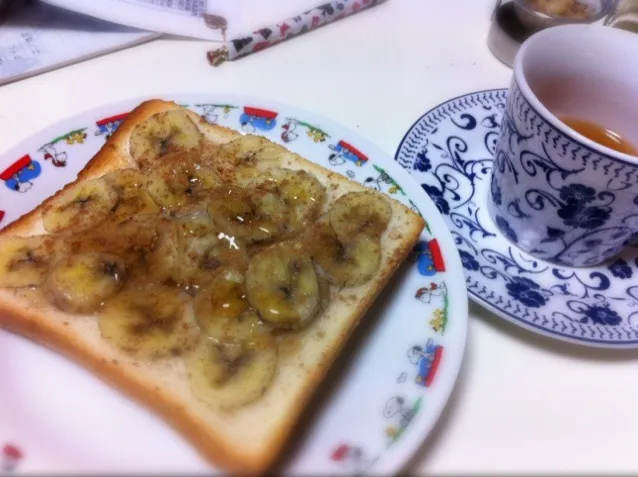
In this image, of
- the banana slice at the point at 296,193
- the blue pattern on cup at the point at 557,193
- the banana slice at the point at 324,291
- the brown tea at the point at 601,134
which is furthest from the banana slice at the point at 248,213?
the brown tea at the point at 601,134

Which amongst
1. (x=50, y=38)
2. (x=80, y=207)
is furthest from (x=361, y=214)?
(x=50, y=38)

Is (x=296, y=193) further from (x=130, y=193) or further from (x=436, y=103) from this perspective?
(x=436, y=103)

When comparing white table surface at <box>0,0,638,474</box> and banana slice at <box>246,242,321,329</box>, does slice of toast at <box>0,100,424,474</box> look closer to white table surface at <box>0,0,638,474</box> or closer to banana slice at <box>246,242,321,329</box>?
banana slice at <box>246,242,321,329</box>

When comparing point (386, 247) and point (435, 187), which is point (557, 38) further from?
point (386, 247)

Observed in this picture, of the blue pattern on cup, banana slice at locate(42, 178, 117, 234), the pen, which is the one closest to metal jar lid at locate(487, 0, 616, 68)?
the pen

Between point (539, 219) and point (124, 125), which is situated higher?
point (124, 125)

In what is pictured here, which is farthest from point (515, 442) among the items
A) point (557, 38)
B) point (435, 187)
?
point (557, 38)

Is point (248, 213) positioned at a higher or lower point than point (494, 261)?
higher
